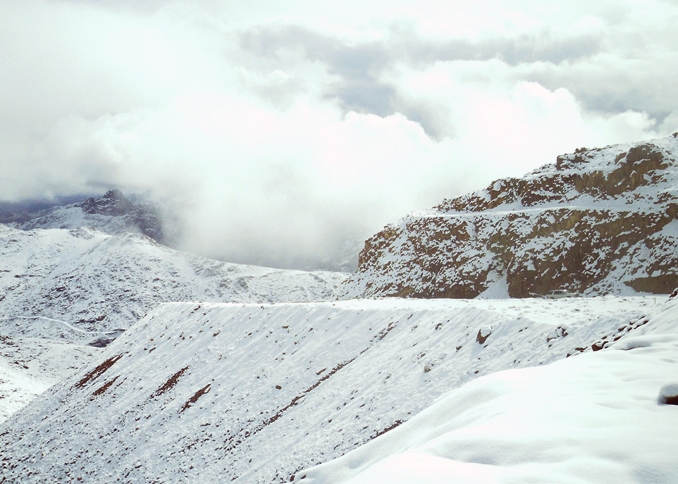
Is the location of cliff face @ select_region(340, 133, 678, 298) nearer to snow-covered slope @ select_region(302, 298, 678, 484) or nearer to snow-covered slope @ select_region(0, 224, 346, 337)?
snow-covered slope @ select_region(302, 298, 678, 484)

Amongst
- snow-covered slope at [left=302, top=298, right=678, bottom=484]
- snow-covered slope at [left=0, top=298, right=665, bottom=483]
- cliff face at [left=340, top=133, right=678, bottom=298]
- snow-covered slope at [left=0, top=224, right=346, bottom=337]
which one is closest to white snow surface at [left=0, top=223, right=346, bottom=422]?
snow-covered slope at [left=0, top=224, right=346, bottom=337]

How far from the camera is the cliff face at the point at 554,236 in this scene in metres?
43.4

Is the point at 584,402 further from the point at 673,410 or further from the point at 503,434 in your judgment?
the point at 503,434

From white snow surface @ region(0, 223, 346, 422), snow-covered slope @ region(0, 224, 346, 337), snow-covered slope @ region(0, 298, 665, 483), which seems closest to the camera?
snow-covered slope @ region(0, 298, 665, 483)

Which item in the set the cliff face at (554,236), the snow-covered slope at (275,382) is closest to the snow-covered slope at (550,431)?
the snow-covered slope at (275,382)

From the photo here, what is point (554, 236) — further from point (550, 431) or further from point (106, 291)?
point (106, 291)

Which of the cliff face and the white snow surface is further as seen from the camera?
the white snow surface

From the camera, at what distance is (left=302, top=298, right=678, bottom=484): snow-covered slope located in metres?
4.25

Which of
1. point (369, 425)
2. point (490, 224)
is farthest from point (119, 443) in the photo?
point (490, 224)

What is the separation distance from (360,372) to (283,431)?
451cm

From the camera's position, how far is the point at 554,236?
161ft

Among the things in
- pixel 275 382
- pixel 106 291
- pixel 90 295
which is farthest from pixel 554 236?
pixel 90 295

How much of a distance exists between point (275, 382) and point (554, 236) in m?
39.6

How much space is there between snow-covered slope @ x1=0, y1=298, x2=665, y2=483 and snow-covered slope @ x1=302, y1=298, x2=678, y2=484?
482cm
